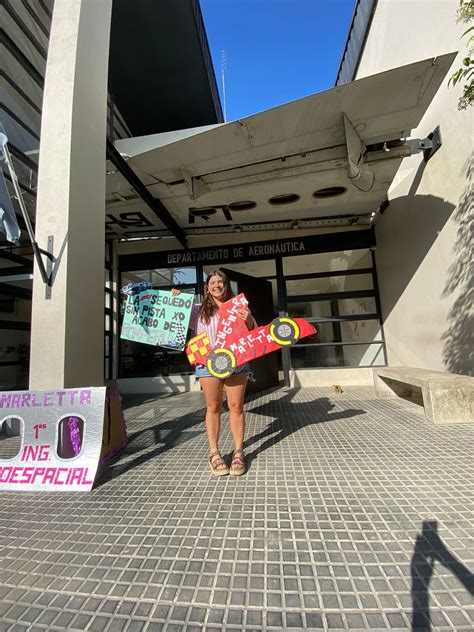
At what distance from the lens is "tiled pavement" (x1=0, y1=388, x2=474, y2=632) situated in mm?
1280

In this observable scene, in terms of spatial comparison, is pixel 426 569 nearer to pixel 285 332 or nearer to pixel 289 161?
pixel 285 332

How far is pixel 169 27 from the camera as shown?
6840 millimetres

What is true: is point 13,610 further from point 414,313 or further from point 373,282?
point 373,282

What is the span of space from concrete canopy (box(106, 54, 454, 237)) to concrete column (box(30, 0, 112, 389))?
141 cm

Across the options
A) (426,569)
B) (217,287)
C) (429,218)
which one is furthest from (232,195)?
(426,569)

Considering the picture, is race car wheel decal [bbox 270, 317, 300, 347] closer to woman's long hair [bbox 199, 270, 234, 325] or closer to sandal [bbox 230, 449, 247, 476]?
woman's long hair [bbox 199, 270, 234, 325]

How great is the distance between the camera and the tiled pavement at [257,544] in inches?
50.4

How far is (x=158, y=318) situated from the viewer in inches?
133

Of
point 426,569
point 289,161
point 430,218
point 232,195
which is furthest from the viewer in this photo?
point 232,195

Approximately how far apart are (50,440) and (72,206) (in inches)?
87.2

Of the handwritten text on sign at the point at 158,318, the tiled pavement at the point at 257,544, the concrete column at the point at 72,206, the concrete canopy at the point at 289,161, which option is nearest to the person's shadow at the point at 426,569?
the tiled pavement at the point at 257,544

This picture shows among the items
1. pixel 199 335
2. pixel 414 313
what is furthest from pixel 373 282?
pixel 199 335

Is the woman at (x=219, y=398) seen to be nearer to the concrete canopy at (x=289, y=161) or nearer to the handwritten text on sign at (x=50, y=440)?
the handwritten text on sign at (x=50, y=440)

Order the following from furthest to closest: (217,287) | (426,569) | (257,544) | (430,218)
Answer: (430,218) → (217,287) → (257,544) → (426,569)
